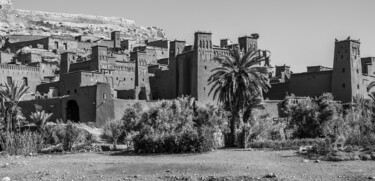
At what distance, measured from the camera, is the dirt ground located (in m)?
24.2

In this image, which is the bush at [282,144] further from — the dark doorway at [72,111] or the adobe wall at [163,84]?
the adobe wall at [163,84]

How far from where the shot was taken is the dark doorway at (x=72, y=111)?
54.9 metres

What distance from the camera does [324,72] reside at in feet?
200

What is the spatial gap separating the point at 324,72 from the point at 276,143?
27.7m

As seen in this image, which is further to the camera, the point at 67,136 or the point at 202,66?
the point at 202,66

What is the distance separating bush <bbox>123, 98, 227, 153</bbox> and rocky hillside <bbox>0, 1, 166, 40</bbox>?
61.0 m

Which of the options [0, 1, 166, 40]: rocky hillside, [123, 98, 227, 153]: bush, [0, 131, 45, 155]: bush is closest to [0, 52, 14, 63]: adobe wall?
[0, 1, 166, 40]: rocky hillside

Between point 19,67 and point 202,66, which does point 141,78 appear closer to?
point 202,66

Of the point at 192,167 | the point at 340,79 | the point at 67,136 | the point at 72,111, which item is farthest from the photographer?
the point at 340,79

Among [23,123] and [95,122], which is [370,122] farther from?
[23,123]

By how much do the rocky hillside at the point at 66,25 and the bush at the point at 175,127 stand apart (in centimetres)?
6099

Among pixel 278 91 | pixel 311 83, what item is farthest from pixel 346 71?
pixel 278 91

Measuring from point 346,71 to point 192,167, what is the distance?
3630cm

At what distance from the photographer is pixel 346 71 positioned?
59062 millimetres
